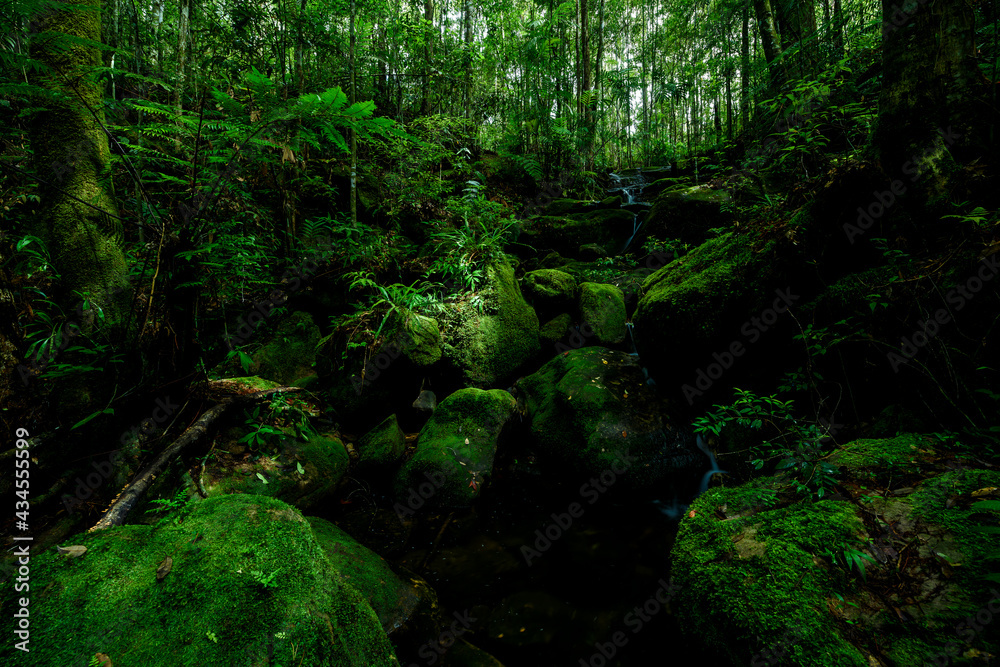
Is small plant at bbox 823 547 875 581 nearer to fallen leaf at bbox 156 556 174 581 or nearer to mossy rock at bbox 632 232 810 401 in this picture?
mossy rock at bbox 632 232 810 401

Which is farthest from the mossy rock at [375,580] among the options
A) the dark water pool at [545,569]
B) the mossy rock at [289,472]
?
the mossy rock at [289,472]

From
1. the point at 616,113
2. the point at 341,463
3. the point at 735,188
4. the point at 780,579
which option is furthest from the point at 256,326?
the point at 616,113

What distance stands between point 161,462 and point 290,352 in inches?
133

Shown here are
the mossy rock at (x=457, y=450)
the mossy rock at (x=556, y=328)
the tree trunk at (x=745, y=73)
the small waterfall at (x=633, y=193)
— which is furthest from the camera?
the small waterfall at (x=633, y=193)

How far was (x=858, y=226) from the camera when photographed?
11.0 feet

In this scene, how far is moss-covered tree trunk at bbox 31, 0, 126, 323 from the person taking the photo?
2.96 metres

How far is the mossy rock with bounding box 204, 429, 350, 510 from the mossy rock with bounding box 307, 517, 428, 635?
1.73 ft

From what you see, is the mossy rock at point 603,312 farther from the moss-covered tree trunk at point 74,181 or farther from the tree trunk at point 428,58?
the tree trunk at point 428,58

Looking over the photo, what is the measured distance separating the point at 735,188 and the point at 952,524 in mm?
6730

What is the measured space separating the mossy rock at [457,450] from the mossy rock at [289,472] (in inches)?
30.7

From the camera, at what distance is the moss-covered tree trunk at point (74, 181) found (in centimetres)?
296

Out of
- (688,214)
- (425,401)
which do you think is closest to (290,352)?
(425,401)

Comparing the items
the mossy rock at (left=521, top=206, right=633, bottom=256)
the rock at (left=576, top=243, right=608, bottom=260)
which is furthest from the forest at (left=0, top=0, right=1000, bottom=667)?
the mossy rock at (left=521, top=206, right=633, bottom=256)

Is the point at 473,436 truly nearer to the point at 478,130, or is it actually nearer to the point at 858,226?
the point at 858,226
